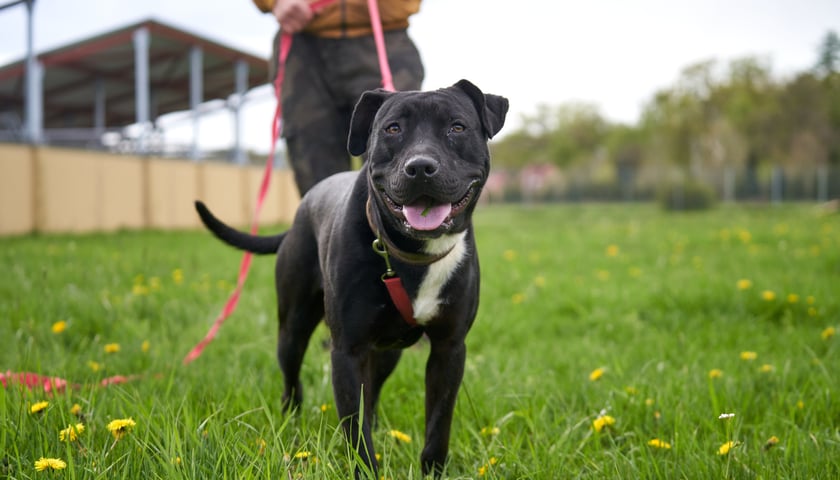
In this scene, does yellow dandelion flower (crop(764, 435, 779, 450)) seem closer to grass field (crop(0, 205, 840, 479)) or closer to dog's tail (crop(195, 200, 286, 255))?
grass field (crop(0, 205, 840, 479))

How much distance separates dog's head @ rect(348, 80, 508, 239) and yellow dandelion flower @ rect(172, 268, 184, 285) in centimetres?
402

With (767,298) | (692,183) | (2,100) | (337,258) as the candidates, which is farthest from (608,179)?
(337,258)

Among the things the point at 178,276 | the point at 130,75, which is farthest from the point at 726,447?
the point at 130,75

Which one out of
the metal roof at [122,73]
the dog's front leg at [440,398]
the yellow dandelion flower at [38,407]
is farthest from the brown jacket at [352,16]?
the metal roof at [122,73]

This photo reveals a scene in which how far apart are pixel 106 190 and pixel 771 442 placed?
1222cm

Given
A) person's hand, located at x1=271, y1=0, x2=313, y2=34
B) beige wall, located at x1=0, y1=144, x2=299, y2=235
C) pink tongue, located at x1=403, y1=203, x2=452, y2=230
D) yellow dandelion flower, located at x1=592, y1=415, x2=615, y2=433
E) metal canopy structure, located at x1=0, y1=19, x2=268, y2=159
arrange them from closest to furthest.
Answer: pink tongue, located at x1=403, y1=203, x2=452, y2=230 < yellow dandelion flower, located at x1=592, y1=415, x2=615, y2=433 < person's hand, located at x1=271, y1=0, x2=313, y2=34 < beige wall, located at x1=0, y1=144, x2=299, y2=235 < metal canopy structure, located at x1=0, y1=19, x2=268, y2=159

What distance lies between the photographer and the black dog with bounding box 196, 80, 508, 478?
2068mm

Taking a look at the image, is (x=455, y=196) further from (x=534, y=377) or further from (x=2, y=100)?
(x=2, y=100)

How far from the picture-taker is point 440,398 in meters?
2.26

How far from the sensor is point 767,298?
15.3 feet

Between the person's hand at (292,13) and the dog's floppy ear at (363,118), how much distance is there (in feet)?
3.34

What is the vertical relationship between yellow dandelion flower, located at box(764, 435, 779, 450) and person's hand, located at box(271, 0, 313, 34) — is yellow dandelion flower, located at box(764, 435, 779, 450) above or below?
below

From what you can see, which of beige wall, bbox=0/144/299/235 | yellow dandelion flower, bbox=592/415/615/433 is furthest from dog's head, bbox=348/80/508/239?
beige wall, bbox=0/144/299/235

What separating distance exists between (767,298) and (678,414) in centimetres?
250
